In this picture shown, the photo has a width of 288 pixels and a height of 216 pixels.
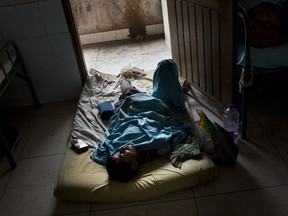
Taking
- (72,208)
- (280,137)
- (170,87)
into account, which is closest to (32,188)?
(72,208)

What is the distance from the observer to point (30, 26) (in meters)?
2.33

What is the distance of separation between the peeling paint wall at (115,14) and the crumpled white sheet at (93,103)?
1525 mm

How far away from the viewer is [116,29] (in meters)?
4.10

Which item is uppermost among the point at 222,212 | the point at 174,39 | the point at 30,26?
the point at 30,26

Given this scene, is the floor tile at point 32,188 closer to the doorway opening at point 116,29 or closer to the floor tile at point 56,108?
the floor tile at point 56,108

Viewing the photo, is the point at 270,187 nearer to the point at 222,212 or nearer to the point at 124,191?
the point at 222,212

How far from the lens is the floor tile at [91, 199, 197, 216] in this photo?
1.45 m

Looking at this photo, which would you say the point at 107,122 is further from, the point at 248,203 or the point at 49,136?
the point at 248,203

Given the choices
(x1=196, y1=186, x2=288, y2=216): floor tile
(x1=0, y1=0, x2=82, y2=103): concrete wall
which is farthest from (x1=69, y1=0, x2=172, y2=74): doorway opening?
(x1=196, y1=186, x2=288, y2=216): floor tile

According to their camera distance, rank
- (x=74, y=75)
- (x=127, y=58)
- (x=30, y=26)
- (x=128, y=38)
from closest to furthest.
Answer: (x=30, y=26) < (x=74, y=75) < (x=127, y=58) < (x=128, y=38)

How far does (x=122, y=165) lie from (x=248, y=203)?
2.17 ft

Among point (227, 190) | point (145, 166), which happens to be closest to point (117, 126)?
point (145, 166)

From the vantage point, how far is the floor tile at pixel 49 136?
6.67 feet

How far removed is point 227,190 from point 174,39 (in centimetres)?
136
